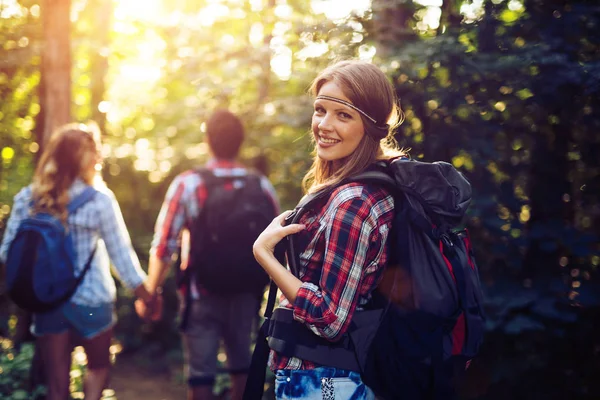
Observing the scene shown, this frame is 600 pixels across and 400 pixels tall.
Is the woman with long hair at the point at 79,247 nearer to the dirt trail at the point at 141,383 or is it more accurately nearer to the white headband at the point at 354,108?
the white headband at the point at 354,108

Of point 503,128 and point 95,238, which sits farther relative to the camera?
point 503,128

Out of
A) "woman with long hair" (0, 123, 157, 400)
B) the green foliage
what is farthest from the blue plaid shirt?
the green foliage

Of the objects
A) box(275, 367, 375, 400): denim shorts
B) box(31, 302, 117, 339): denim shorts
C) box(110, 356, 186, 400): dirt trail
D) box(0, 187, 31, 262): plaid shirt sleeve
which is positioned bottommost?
box(110, 356, 186, 400): dirt trail

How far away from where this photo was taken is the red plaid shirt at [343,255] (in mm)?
1906

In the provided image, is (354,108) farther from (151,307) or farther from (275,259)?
(151,307)

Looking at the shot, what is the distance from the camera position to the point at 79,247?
3635 mm

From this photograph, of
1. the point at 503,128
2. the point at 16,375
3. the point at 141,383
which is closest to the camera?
the point at 503,128

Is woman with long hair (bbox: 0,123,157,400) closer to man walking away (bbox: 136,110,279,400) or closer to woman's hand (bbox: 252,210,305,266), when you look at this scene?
man walking away (bbox: 136,110,279,400)

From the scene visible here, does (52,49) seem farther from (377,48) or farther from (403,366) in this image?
(403,366)

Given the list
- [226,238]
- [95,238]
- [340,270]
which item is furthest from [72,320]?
[340,270]

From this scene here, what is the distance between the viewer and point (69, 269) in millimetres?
3549

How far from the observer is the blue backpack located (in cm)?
341

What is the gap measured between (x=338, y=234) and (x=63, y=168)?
93.9 inches

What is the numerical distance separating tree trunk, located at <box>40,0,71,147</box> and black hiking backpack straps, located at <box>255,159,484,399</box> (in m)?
3.74
